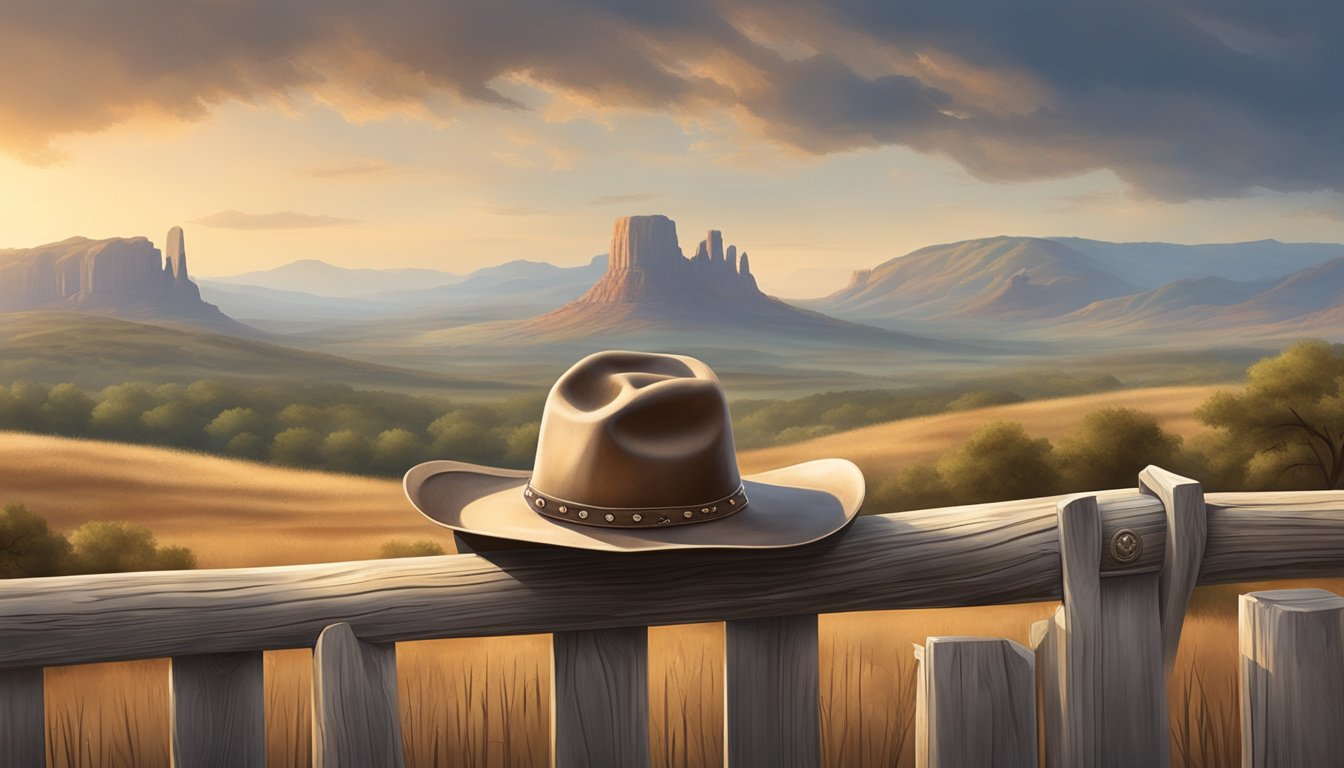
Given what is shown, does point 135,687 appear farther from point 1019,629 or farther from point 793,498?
point 1019,629

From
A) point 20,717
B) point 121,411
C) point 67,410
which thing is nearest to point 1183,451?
point 20,717

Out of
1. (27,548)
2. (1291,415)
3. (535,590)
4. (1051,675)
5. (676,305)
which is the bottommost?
(27,548)

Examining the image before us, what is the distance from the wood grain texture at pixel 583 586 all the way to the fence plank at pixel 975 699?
110 mm

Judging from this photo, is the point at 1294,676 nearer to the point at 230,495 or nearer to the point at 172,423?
the point at 230,495

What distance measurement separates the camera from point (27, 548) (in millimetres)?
3766

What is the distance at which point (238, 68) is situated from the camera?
5406mm

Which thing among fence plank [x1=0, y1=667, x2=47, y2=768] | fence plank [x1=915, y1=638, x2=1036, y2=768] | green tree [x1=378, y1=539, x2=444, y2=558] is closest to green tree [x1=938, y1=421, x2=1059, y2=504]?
green tree [x1=378, y1=539, x2=444, y2=558]

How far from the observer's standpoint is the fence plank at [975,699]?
1448 mm

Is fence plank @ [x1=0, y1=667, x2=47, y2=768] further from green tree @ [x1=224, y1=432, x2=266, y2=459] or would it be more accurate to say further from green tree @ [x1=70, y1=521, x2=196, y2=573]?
green tree @ [x1=224, y1=432, x2=266, y2=459]

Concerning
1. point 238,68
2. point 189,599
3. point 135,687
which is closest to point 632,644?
point 189,599

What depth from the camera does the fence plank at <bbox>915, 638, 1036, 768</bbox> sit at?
1.45 m

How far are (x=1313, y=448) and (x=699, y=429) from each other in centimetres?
456

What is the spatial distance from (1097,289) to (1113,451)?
2110 mm

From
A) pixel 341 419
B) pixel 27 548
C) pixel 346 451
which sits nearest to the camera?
pixel 27 548
